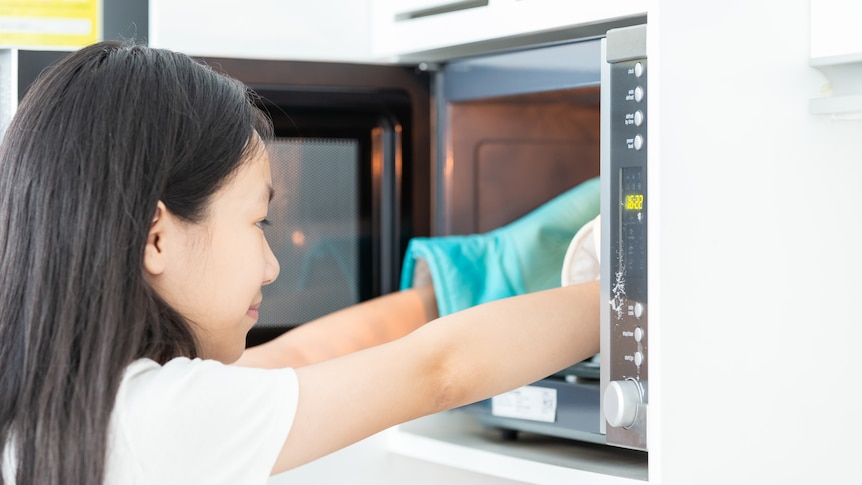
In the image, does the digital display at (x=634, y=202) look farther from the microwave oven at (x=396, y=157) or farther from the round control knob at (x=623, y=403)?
the microwave oven at (x=396, y=157)

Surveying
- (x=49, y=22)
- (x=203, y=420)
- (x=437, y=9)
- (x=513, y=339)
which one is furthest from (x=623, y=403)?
(x=49, y=22)

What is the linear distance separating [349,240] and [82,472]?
1.91 ft

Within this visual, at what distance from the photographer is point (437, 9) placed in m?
1.23

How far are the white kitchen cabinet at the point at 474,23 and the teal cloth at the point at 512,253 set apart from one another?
0.69 feet

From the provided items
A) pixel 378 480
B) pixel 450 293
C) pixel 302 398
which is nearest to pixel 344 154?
pixel 450 293

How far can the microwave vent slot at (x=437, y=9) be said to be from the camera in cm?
117

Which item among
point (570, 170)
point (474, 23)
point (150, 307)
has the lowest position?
point (150, 307)

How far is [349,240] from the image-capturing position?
127 centimetres

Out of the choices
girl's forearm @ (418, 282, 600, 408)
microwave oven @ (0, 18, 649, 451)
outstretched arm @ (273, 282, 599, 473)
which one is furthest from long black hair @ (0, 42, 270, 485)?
microwave oven @ (0, 18, 649, 451)

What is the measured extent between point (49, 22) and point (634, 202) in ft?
2.21

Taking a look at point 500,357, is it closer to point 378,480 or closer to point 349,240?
point 378,480
